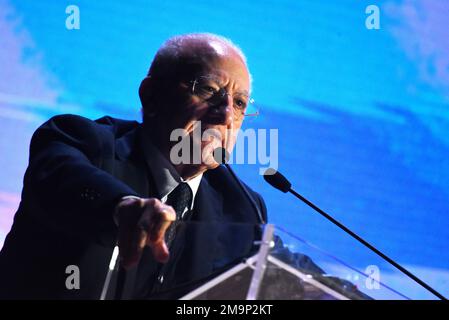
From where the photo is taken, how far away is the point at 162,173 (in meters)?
1.56

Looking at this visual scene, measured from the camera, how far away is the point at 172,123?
66.2 inches

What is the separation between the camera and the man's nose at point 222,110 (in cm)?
166

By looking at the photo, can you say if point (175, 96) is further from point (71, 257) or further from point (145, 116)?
point (71, 257)

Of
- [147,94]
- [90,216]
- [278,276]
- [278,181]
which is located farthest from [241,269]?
[147,94]

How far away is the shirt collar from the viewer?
5.08 feet

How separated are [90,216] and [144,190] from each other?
519 millimetres

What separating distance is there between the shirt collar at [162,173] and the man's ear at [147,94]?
14 cm

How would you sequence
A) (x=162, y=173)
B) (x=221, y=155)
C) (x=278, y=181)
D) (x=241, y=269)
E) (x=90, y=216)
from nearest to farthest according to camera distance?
(x=241, y=269), (x=90, y=216), (x=278, y=181), (x=221, y=155), (x=162, y=173)

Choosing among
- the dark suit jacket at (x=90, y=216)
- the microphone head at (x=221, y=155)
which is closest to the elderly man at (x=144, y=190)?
the dark suit jacket at (x=90, y=216)

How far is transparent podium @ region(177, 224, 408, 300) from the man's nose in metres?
0.86

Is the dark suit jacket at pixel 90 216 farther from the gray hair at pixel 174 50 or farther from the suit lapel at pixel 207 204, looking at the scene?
the gray hair at pixel 174 50

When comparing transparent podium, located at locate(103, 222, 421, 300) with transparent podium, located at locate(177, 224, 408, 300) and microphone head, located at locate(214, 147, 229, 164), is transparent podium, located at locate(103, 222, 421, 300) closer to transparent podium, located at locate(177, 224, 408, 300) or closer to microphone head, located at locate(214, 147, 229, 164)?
transparent podium, located at locate(177, 224, 408, 300)

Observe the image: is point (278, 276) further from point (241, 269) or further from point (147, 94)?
point (147, 94)
